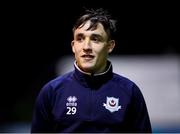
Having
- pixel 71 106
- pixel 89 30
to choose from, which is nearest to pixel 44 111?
pixel 71 106

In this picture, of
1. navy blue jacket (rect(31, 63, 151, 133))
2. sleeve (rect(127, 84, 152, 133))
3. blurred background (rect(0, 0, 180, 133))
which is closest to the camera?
navy blue jacket (rect(31, 63, 151, 133))

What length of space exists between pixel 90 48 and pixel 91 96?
217 mm

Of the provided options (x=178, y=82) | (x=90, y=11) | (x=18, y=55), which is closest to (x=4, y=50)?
(x=18, y=55)

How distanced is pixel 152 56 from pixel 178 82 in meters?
0.87

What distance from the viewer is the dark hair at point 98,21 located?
3.34 meters

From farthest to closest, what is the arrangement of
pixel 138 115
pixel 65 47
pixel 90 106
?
1. pixel 65 47
2. pixel 138 115
3. pixel 90 106

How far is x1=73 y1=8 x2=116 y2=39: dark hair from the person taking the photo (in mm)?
Answer: 3344

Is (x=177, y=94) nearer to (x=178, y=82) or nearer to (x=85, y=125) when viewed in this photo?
(x=178, y=82)

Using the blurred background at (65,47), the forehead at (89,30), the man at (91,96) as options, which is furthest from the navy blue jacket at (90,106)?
the blurred background at (65,47)

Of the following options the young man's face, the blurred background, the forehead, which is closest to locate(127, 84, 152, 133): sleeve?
the young man's face

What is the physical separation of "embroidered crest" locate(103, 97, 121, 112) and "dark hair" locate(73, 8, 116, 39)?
0.30 m

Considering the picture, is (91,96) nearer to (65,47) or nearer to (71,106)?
(71,106)

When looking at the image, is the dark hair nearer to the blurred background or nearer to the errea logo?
the errea logo

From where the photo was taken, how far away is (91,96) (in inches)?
130
